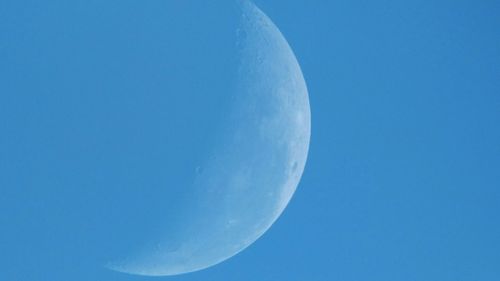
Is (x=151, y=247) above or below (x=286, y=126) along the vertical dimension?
below

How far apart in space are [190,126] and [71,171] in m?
0.72

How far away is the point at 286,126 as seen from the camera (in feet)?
14.9

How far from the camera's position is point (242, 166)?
172 inches

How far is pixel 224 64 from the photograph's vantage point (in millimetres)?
4363

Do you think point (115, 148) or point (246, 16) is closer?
point (115, 148)

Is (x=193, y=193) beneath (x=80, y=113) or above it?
beneath

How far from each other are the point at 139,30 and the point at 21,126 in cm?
88

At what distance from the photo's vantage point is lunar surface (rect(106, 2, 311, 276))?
435 centimetres

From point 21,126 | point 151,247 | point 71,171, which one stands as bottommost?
point 151,247

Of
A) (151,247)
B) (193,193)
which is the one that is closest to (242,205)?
(193,193)

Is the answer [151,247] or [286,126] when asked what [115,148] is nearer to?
[151,247]

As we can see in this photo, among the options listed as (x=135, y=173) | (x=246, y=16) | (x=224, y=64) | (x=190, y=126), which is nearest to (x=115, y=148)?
(x=135, y=173)

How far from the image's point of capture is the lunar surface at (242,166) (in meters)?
4.35

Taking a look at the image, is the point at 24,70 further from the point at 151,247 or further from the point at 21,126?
the point at 151,247
